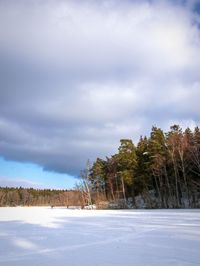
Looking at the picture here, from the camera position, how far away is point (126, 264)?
9094 mm

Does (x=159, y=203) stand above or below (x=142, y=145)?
below

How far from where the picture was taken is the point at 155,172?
5506 centimetres

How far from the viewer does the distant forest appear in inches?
1909

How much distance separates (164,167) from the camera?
2018 inches

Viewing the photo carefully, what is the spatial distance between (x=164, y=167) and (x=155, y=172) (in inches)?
160

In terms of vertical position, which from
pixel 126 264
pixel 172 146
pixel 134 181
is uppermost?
pixel 172 146

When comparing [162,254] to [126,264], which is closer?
[126,264]

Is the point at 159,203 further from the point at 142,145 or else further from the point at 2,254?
the point at 2,254

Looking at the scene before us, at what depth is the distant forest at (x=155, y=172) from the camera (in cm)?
4850

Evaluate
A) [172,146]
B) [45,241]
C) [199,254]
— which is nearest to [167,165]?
[172,146]

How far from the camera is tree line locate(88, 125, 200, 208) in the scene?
4809 cm

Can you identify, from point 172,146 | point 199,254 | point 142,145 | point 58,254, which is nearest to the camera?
point 199,254

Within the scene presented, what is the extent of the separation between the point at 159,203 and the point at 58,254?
48.7 m

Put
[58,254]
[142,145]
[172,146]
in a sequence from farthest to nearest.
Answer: [142,145], [172,146], [58,254]
